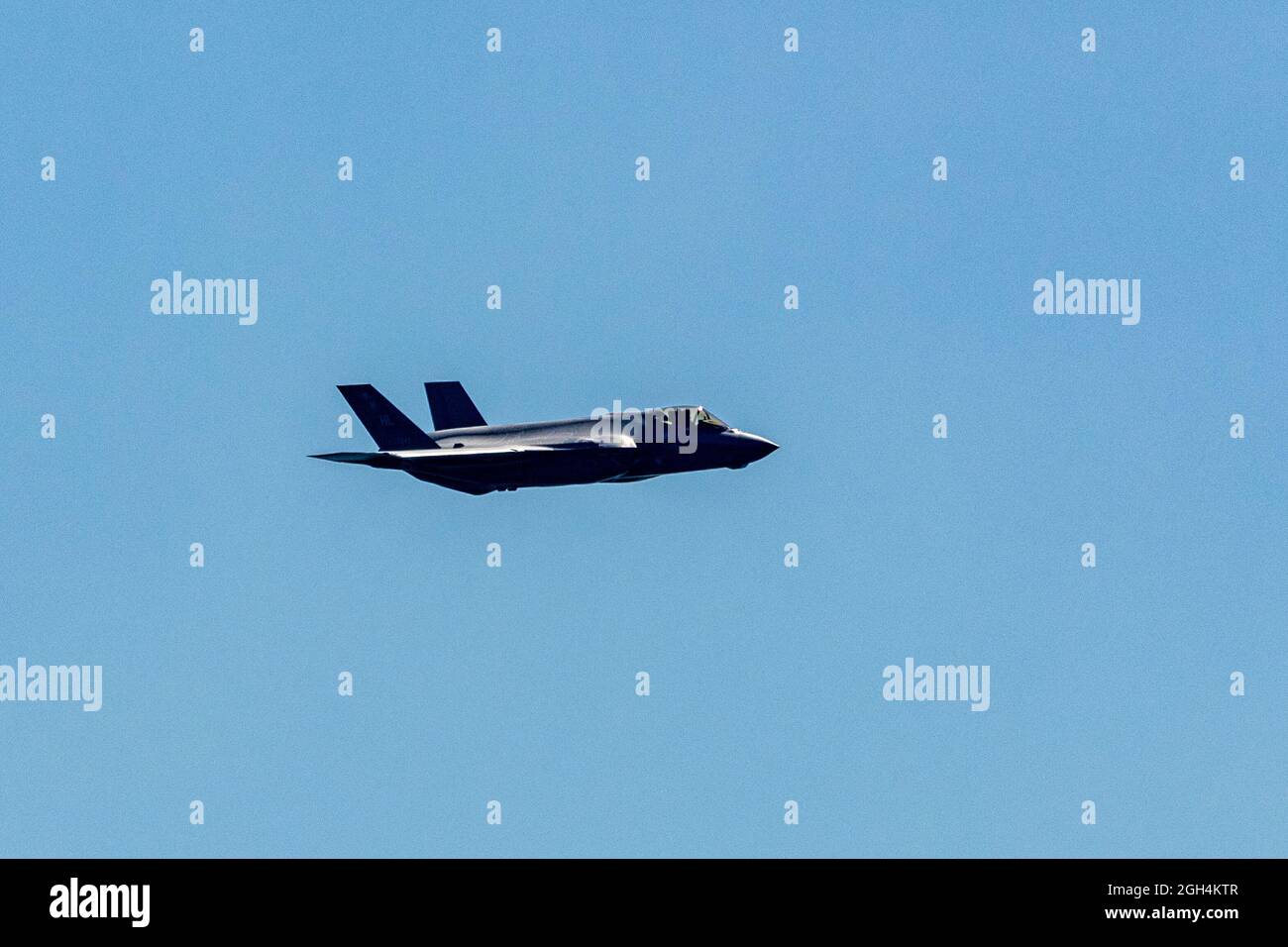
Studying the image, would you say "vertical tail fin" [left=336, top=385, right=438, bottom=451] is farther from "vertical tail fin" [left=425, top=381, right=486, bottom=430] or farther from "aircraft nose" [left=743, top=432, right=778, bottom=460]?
"aircraft nose" [left=743, top=432, right=778, bottom=460]

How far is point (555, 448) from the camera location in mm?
98188

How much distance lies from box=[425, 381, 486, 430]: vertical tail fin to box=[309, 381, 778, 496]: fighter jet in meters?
2.72

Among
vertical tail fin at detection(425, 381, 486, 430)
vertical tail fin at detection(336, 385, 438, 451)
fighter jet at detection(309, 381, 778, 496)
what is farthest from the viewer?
vertical tail fin at detection(425, 381, 486, 430)

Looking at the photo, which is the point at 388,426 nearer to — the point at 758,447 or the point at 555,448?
the point at 555,448

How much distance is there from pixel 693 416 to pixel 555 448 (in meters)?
7.14

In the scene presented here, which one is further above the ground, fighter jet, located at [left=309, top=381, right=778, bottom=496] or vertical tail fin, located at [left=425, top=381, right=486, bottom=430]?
vertical tail fin, located at [left=425, top=381, right=486, bottom=430]

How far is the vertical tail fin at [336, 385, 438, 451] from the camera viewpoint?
102875 mm

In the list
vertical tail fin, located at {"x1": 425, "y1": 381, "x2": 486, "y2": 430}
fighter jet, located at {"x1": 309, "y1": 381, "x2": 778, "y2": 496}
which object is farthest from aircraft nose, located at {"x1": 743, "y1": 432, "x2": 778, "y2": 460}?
vertical tail fin, located at {"x1": 425, "y1": 381, "x2": 486, "y2": 430}
